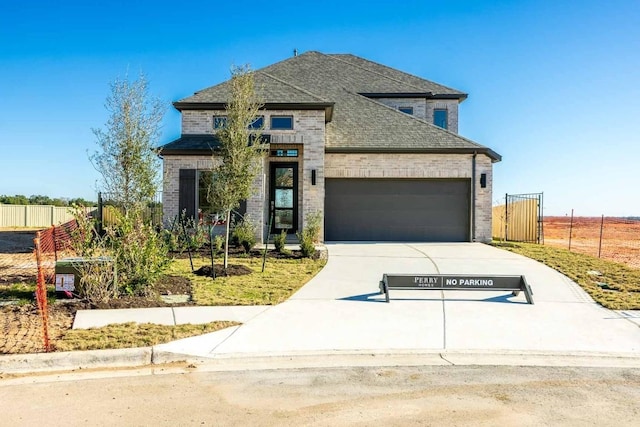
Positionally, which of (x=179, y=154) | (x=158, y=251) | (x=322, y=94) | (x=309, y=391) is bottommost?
(x=309, y=391)

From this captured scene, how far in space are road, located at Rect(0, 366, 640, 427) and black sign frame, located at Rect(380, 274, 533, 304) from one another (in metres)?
3.58

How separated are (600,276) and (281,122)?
11115 millimetres

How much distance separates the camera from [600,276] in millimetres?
12398

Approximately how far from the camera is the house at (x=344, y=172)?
58.9 ft

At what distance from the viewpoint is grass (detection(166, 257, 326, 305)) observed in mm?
9508

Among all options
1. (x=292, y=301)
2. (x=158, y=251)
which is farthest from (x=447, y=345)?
(x=158, y=251)

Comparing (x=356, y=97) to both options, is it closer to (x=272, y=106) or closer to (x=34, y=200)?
(x=272, y=106)

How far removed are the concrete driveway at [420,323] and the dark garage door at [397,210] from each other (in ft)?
23.7

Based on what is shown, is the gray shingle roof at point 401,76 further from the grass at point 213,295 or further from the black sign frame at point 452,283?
the black sign frame at point 452,283

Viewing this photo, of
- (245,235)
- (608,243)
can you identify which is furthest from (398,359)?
(608,243)

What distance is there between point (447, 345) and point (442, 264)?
661cm

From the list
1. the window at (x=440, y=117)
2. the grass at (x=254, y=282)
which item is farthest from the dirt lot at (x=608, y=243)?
the grass at (x=254, y=282)

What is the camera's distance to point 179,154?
17875 millimetres

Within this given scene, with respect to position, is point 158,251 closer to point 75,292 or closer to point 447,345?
point 75,292
